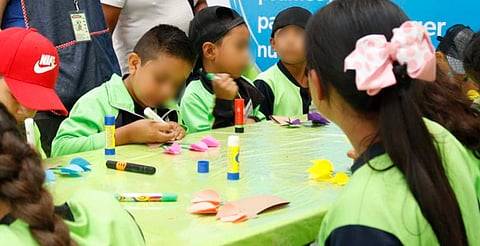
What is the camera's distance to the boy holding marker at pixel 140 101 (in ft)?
7.95

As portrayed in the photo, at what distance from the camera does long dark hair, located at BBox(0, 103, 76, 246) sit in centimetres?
94

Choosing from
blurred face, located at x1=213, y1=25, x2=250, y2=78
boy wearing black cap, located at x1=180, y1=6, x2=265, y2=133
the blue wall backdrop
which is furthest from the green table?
the blue wall backdrop

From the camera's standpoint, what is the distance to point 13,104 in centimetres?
208

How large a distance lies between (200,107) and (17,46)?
107 centimetres

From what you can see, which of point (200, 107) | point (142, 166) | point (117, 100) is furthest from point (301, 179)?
point (200, 107)

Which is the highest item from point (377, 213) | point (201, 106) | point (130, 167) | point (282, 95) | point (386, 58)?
point (386, 58)

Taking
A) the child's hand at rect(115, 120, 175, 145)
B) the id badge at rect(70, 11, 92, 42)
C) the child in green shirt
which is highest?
the child in green shirt

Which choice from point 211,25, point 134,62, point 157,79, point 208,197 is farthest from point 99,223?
point 211,25

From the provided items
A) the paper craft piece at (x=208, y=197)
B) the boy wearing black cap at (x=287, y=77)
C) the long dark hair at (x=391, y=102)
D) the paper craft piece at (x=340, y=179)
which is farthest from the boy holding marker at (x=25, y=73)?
the boy wearing black cap at (x=287, y=77)

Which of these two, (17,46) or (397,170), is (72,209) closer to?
(397,170)

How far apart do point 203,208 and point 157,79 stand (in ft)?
3.59

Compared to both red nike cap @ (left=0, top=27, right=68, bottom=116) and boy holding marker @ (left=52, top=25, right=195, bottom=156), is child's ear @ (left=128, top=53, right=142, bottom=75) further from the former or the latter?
red nike cap @ (left=0, top=27, right=68, bottom=116)

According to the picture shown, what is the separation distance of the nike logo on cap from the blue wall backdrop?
5.86ft

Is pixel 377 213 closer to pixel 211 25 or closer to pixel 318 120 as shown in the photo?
pixel 318 120
